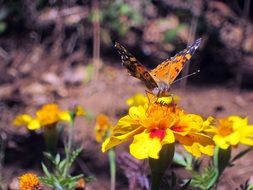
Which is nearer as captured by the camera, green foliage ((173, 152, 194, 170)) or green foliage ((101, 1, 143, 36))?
green foliage ((173, 152, 194, 170))

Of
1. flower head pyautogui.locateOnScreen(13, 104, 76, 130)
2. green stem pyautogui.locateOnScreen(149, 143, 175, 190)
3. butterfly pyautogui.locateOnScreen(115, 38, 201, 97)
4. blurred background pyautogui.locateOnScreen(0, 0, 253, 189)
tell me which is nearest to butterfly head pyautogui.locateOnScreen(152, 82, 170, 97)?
butterfly pyautogui.locateOnScreen(115, 38, 201, 97)

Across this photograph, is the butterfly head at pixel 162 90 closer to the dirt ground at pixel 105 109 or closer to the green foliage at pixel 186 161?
the green foliage at pixel 186 161

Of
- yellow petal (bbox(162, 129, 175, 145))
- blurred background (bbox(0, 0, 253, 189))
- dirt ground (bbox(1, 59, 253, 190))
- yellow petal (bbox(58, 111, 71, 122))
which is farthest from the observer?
blurred background (bbox(0, 0, 253, 189))

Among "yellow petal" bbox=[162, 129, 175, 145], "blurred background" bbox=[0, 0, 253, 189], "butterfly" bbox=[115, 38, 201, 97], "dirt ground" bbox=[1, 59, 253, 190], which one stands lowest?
"dirt ground" bbox=[1, 59, 253, 190]

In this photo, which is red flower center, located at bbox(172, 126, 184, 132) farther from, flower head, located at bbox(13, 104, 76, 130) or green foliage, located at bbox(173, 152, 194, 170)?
flower head, located at bbox(13, 104, 76, 130)

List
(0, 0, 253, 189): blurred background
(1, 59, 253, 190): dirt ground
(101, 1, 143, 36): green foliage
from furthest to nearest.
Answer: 1. (101, 1, 143, 36): green foliage
2. (0, 0, 253, 189): blurred background
3. (1, 59, 253, 190): dirt ground

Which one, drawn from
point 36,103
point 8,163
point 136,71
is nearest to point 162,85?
point 136,71

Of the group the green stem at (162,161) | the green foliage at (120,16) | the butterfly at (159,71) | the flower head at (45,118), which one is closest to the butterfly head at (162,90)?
the butterfly at (159,71)

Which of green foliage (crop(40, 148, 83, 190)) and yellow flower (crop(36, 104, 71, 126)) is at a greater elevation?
yellow flower (crop(36, 104, 71, 126))
